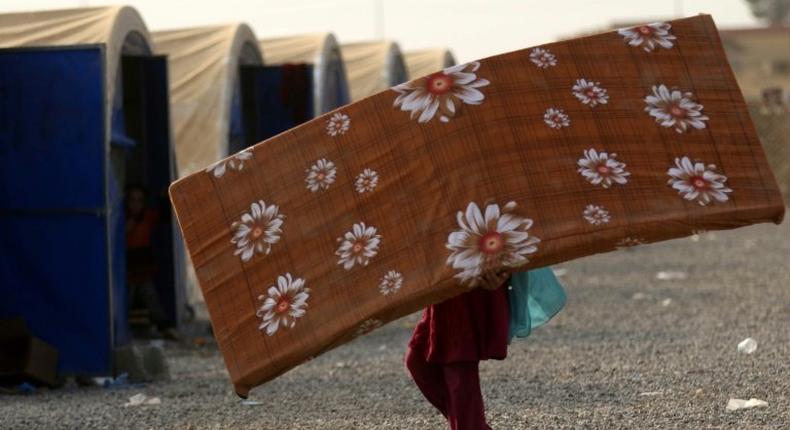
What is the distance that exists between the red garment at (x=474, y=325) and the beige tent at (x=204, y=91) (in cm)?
873

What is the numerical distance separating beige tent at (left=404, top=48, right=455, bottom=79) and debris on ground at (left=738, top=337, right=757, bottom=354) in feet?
59.5

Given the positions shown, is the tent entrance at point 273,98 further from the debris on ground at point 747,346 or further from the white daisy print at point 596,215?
the white daisy print at point 596,215

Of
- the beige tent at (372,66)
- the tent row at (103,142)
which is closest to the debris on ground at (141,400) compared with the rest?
the tent row at (103,142)

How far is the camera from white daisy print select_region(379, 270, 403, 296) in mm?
6156

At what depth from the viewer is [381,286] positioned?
20.3ft

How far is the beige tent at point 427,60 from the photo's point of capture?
28.8m

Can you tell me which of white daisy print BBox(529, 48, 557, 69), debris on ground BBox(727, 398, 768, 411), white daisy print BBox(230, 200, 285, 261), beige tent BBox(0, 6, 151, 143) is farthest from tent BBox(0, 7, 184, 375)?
white daisy print BBox(529, 48, 557, 69)

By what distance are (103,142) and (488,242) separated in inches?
193

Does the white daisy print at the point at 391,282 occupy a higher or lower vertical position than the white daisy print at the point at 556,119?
lower

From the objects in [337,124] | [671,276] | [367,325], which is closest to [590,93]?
[337,124]

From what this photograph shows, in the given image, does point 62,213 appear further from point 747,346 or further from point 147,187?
point 747,346

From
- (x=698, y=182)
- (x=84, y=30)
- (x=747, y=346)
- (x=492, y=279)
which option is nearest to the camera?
(x=492, y=279)

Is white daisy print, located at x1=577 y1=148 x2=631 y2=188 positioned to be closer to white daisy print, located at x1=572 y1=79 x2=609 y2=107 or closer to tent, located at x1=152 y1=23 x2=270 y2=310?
Answer: white daisy print, located at x1=572 y1=79 x2=609 y2=107

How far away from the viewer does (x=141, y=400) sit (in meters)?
9.39
